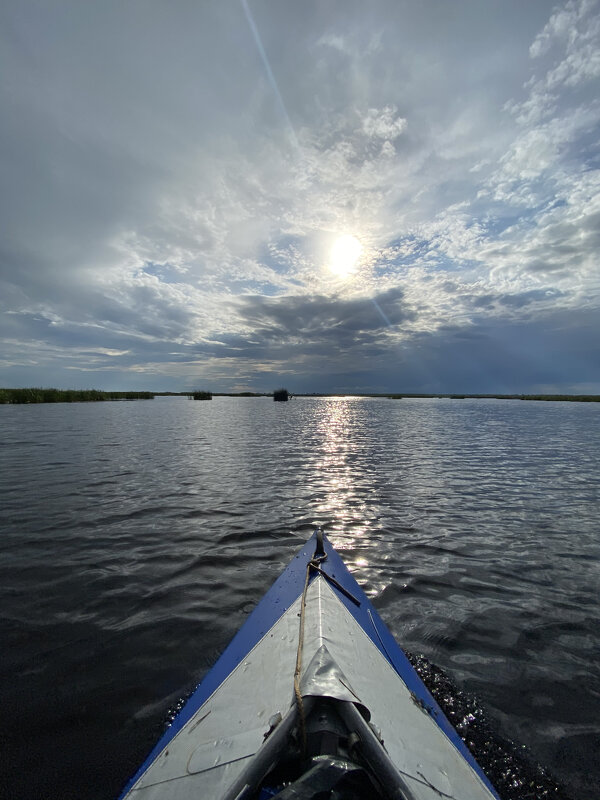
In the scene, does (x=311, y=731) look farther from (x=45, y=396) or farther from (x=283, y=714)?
(x=45, y=396)

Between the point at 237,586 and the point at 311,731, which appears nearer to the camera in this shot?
the point at 311,731

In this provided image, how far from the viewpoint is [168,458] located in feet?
53.6

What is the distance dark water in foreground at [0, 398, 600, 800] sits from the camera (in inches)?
130

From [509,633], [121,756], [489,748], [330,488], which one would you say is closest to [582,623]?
[509,633]

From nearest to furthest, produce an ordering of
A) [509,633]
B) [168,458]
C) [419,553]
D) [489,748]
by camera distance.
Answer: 1. [489,748]
2. [509,633]
3. [419,553]
4. [168,458]

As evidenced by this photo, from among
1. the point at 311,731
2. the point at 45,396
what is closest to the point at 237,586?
the point at 311,731

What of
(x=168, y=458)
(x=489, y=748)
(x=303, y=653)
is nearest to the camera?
(x=303, y=653)

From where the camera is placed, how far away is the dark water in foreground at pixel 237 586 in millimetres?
3297

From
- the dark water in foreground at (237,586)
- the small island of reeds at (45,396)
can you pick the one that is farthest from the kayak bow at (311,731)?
the small island of reeds at (45,396)

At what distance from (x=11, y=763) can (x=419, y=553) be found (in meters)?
6.33

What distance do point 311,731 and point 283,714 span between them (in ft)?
0.90

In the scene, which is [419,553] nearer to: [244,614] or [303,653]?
[244,614]

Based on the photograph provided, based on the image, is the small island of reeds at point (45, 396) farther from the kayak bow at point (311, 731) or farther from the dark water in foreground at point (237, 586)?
the kayak bow at point (311, 731)

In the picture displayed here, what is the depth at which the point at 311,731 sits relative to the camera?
2.03 meters
